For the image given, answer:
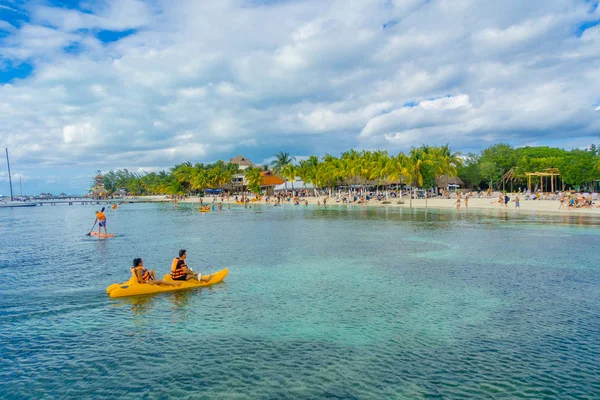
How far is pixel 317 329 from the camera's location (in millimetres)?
9305

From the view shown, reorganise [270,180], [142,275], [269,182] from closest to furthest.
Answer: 1. [142,275]
2. [269,182]
3. [270,180]

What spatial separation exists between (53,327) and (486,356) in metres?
9.65

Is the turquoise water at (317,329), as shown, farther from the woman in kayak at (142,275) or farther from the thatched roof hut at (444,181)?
the thatched roof hut at (444,181)

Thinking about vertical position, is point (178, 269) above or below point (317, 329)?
above

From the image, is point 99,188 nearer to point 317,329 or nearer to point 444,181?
point 444,181

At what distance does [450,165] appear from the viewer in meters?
64.5

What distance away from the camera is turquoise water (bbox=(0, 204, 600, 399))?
6.84m

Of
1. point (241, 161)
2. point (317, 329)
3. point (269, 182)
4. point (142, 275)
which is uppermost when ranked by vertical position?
point (241, 161)

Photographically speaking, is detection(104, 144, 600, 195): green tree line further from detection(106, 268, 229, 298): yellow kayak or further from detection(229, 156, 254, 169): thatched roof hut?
detection(106, 268, 229, 298): yellow kayak

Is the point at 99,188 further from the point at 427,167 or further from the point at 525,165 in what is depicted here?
the point at 525,165

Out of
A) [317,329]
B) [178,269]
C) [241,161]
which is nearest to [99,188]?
[241,161]

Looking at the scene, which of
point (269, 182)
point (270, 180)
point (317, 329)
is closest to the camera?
point (317, 329)

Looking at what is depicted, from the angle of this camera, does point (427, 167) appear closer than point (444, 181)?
Yes

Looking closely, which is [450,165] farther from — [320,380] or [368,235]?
[320,380]
